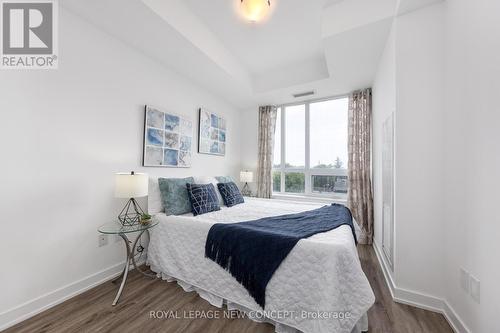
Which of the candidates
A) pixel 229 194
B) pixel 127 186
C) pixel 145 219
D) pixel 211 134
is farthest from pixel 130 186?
pixel 211 134

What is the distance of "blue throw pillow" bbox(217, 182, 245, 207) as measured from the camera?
304cm

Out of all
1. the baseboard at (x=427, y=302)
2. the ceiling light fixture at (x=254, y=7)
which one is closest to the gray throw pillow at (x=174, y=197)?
the ceiling light fixture at (x=254, y=7)

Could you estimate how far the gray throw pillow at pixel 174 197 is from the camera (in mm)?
2452

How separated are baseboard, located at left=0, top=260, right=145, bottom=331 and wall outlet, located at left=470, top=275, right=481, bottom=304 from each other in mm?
3098

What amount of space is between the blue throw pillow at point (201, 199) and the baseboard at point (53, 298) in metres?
1.05

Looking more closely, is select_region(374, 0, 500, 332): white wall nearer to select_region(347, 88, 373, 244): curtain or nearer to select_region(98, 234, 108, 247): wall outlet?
select_region(347, 88, 373, 244): curtain

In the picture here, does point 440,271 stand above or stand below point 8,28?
below

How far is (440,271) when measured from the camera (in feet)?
5.81

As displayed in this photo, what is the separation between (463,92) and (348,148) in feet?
7.30

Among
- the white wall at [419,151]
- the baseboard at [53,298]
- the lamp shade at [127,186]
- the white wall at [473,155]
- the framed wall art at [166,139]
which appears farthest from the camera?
the framed wall art at [166,139]

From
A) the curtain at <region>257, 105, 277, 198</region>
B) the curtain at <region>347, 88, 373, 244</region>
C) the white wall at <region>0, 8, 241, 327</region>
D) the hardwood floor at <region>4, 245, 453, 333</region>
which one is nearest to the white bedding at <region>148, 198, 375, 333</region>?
the hardwood floor at <region>4, 245, 453, 333</region>

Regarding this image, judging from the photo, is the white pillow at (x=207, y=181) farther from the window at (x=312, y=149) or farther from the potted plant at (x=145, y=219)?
the window at (x=312, y=149)

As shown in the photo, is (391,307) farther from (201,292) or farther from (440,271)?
(201,292)

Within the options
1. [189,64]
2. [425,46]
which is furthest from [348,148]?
[189,64]
